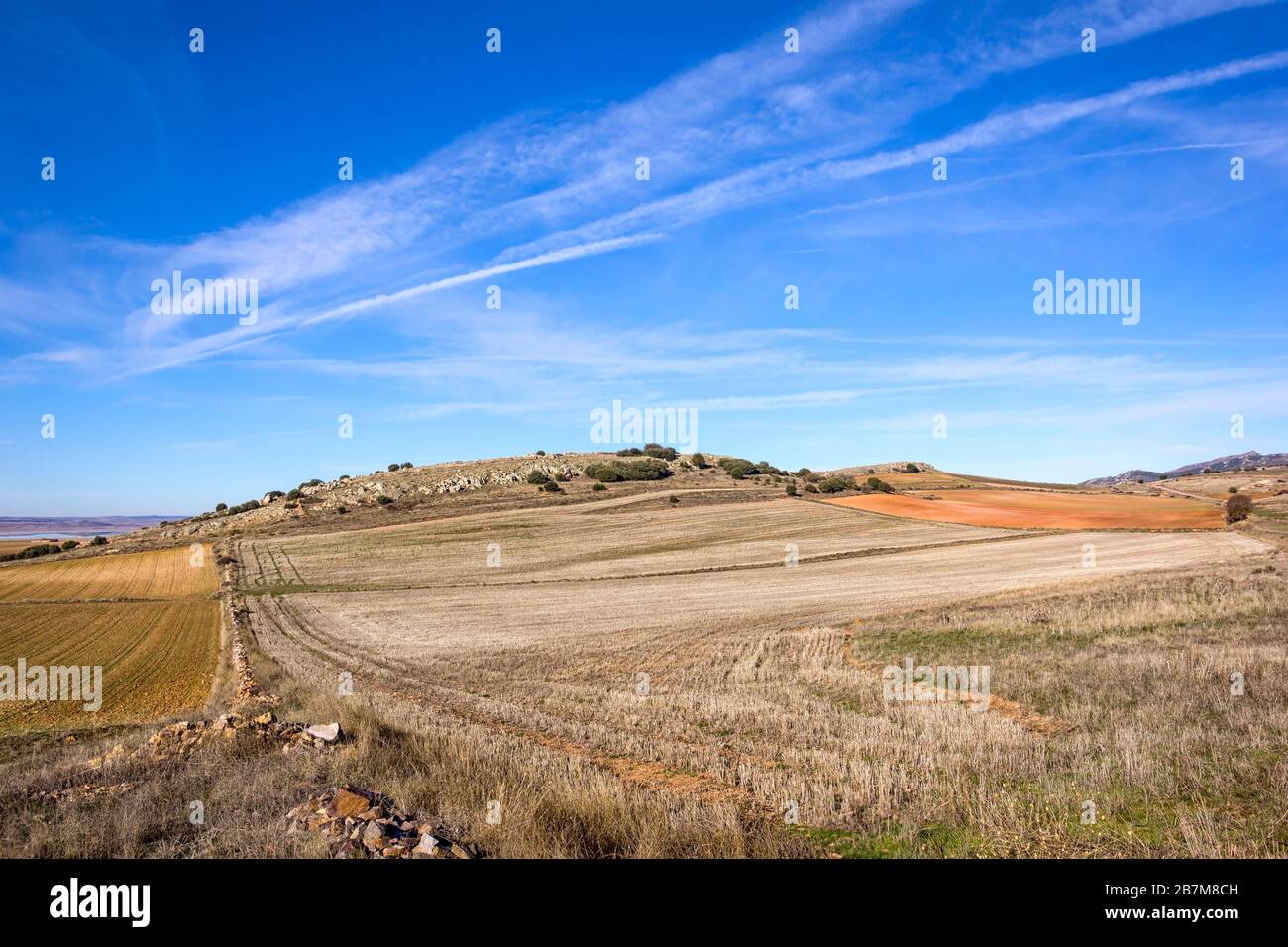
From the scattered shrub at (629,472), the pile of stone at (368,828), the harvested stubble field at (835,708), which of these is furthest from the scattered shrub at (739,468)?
the pile of stone at (368,828)

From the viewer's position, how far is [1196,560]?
35688mm

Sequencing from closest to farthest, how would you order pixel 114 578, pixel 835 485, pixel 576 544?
1. pixel 114 578
2. pixel 576 544
3. pixel 835 485

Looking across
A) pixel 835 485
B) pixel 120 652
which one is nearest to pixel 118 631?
pixel 120 652

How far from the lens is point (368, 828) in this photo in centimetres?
670

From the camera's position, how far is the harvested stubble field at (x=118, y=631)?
66.7 ft

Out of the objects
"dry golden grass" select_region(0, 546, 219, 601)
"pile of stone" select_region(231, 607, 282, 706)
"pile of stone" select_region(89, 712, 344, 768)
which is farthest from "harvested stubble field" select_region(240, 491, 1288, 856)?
"dry golden grass" select_region(0, 546, 219, 601)

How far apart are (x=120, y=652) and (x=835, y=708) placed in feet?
96.8

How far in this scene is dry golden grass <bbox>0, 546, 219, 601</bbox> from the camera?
4753 centimetres

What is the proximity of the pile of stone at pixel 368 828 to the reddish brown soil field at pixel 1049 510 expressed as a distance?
63734 millimetres

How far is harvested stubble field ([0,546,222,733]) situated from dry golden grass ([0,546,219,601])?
94 millimetres

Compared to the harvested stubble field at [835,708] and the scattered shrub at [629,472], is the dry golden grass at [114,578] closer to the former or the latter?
the harvested stubble field at [835,708]

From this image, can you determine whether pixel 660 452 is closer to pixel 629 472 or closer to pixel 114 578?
pixel 629 472

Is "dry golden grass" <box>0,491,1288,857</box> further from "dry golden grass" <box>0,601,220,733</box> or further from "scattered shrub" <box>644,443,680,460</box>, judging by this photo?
"scattered shrub" <box>644,443,680,460</box>
